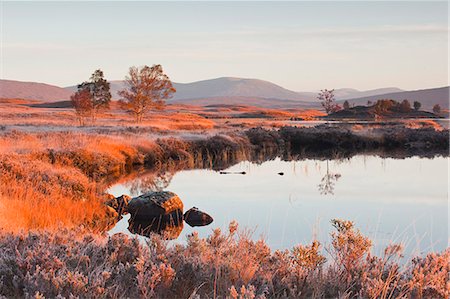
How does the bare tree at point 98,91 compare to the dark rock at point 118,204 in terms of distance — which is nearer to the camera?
the dark rock at point 118,204

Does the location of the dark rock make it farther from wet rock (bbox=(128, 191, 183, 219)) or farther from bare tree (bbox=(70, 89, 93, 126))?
bare tree (bbox=(70, 89, 93, 126))

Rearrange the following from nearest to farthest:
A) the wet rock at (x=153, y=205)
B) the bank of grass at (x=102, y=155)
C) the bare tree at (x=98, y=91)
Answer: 1. the bank of grass at (x=102, y=155)
2. the wet rock at (x=153, y=205)
3. the bare tree at (x=98, y=91)

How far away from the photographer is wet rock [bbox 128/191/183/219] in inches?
610

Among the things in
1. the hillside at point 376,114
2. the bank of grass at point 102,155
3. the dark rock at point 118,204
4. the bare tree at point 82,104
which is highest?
the bare tree at point 82,104

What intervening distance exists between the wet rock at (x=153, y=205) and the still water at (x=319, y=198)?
1.64ft

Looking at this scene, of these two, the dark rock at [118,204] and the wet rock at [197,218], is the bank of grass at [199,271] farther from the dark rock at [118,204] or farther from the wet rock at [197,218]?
the dark rock at [118,204]

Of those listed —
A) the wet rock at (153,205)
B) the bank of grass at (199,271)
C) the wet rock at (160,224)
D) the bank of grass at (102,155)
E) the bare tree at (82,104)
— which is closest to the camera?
the bank of grass at (199,271)

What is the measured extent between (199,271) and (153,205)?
971 centimetres

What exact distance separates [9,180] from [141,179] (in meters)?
8.69

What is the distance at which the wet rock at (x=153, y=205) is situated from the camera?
1550 cm

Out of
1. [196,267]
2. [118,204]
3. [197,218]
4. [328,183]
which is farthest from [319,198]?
[196,267]

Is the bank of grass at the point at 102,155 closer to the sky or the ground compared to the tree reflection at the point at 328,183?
closer to the sky

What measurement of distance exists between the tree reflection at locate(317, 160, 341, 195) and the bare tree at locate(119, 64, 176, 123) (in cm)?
4418

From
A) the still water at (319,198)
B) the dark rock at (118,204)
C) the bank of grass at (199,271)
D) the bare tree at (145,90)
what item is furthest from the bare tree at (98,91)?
the bank of grass at (199,271)
